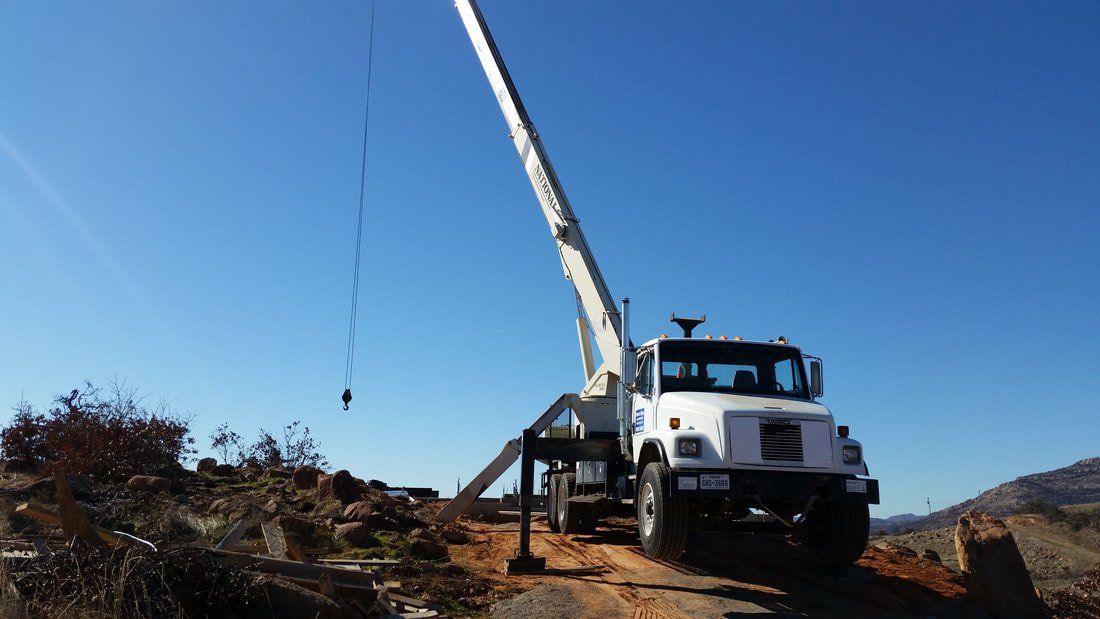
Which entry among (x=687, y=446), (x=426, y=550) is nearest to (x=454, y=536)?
(x=426, y=550)

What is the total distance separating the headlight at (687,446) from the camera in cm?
997

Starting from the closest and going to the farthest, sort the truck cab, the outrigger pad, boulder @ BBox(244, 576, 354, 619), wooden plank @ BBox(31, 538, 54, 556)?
boulder @ BBox(244, 576, 354, 619), wooden plank @ BBox(31, 538, 54, 556), the truck cab, the outrigger pad

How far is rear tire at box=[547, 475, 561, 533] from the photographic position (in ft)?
55.0

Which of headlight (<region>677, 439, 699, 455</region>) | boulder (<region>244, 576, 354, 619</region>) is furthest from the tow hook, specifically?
boulder (<region>244, 576, 354, 619</region>)

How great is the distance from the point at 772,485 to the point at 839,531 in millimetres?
1427

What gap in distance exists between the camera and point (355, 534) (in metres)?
12.8

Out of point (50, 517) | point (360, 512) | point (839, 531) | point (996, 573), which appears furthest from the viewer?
point (360, 512)

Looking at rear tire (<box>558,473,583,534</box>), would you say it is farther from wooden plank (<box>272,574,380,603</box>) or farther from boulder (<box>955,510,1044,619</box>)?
wooden plank (<box>272,574,380,603</box>)

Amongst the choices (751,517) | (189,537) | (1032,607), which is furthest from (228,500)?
(1032,607)

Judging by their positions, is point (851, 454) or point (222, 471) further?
point (222, 471)

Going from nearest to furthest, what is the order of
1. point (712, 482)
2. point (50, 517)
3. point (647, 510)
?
point (50, 517) → point (712, 482) → point (647, 510)

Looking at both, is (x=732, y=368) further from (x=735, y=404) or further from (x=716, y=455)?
(x=716, y=455)

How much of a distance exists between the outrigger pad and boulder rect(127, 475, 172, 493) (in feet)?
27.6

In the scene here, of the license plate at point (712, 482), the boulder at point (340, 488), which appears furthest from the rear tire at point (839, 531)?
the boulder at point (340, 488)
